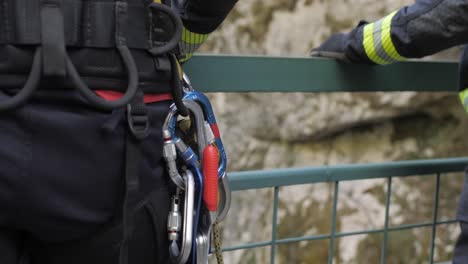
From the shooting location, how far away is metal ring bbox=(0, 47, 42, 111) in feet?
1.99

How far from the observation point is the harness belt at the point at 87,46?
63 centimetres

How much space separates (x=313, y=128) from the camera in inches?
184

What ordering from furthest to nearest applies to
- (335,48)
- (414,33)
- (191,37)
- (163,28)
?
(335,48), (414,33), (191,37), (163,28)

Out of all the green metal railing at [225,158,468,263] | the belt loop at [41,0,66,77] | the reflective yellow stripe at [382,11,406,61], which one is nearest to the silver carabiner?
the belt loop at [41,0,66,77]

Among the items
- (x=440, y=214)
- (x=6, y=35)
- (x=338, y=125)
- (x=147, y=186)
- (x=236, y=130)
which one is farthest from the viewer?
(x=236, y=130)

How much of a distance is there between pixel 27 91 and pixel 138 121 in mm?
123

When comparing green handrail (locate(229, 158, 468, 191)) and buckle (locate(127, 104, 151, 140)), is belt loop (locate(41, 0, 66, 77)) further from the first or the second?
green handrail (locate(229, 158, 468, 191))

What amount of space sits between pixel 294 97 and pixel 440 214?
1.30 m

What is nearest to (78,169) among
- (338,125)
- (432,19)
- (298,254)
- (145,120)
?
(145,120)

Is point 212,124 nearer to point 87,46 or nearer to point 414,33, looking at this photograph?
point 87,46

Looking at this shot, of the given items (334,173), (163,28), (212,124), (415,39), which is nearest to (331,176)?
(334,173)

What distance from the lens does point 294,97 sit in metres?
4.78

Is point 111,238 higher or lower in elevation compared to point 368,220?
higher

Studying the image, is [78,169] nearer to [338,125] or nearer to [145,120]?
[145,120]
